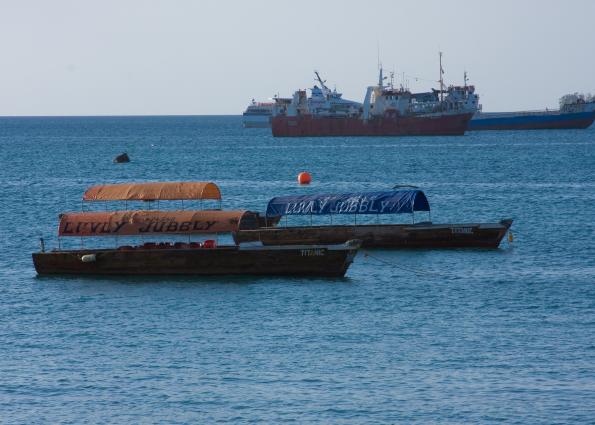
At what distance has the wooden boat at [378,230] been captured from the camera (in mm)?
65438

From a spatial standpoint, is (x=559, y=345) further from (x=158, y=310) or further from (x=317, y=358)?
(x=158, y=310)

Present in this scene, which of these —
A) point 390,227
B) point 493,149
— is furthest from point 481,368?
point 493,149

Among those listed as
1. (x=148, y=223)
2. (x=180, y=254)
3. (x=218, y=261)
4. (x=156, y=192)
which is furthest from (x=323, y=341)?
(x=156, y=192)

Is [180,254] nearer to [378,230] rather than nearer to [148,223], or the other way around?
[148,223]

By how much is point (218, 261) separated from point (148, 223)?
16.8ft

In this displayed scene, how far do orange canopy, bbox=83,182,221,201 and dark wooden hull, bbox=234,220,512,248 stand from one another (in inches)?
225

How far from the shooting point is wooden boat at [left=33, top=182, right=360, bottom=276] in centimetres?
5456

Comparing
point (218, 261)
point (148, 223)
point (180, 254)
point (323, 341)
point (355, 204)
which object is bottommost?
point (323, 341)

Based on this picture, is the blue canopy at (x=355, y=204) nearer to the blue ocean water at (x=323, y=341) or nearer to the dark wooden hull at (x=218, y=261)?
the blue ocean water at (x=323, y=341)

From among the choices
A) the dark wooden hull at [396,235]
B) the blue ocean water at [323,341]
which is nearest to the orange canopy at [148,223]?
the blue ocean water at [323,341]

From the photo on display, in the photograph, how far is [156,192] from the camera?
6116cm

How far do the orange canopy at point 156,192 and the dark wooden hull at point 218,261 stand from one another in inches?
206

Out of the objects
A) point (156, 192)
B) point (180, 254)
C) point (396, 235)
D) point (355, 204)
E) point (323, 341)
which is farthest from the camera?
point (355, 204)

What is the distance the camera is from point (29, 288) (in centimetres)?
5453
